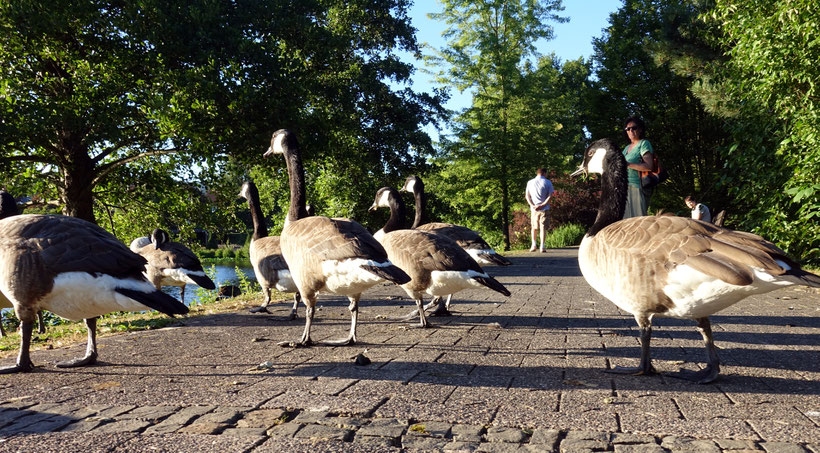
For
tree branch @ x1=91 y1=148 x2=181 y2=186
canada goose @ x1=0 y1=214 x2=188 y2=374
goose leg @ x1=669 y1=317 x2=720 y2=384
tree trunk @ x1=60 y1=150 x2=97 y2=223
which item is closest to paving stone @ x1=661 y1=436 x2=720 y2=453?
goose leg @ x1=669 y1=317 x2=720 y2=384

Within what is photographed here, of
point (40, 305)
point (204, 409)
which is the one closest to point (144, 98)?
point (40, 305)

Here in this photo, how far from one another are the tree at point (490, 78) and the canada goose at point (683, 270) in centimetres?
2241

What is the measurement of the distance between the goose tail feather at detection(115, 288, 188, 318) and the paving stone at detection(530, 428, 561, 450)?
8.89 feet

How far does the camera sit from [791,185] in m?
9.65

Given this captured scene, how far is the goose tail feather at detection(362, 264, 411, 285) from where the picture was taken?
4.86 metres

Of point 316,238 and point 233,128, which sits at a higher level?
point 233,128

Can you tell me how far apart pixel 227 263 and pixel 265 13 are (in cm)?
5443

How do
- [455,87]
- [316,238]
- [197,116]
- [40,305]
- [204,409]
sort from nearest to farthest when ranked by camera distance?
1. [204,409]
2. [40,305]
3. [316,238]
4. [197,116]
5. [455,87]

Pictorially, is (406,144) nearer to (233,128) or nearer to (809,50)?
(233,128)

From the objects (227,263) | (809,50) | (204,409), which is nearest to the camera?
(204,409)

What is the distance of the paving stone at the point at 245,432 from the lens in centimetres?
301

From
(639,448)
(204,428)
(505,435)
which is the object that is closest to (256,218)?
(204,428)

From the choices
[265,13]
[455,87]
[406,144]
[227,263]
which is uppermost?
[455,87]

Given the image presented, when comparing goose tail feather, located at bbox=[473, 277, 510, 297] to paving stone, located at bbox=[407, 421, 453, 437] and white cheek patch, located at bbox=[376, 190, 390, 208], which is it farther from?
white cheek patch, located at bbox=[376, 190, 390, 208]
